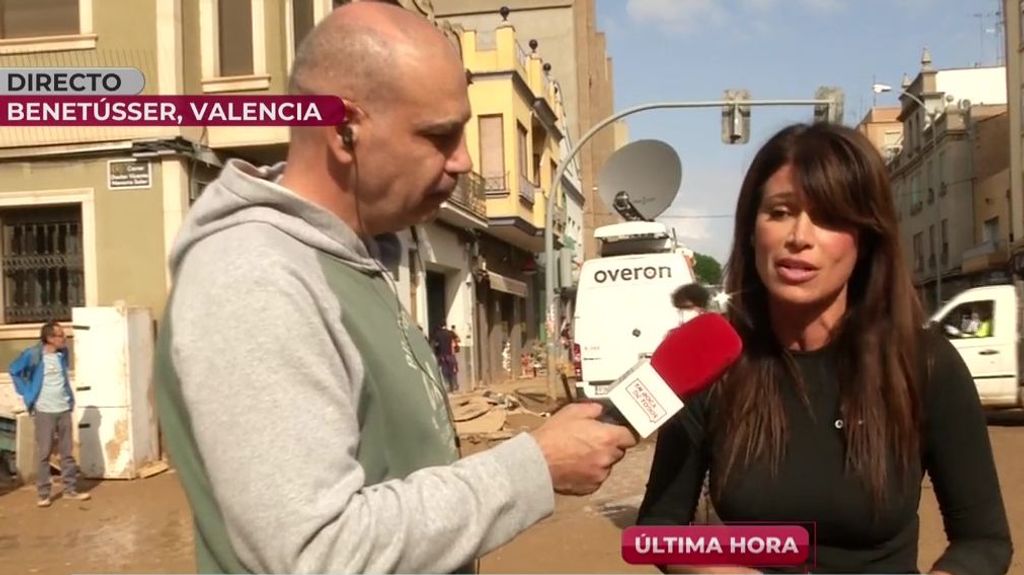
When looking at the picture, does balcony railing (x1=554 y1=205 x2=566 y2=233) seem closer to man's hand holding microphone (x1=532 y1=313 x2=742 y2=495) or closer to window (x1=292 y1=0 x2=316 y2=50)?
window (x1=292 y1=0 x2=316 y2=50)

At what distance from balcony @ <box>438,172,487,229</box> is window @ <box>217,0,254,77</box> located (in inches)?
321

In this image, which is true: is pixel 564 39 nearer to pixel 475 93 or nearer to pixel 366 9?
pixel 475 93

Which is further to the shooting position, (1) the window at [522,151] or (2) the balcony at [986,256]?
(2) the balcony at [986,256]

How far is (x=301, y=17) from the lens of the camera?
14023 millimetres

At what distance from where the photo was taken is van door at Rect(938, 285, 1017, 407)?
14422mm

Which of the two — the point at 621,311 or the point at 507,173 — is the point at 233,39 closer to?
the point at 621,311

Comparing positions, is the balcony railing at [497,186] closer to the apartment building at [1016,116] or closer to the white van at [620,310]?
A: the white van at [620,310]

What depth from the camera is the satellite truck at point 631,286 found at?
1307 cm

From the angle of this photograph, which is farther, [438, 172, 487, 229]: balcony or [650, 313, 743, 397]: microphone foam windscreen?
[438, 172, 487, 229]: balcony

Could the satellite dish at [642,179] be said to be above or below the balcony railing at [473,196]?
below

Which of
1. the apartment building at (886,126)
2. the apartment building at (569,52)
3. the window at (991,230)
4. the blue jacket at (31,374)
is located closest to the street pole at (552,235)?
the blue jacket at (31,374)

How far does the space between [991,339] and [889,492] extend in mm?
13794

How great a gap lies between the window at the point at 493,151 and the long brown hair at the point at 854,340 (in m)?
24.2

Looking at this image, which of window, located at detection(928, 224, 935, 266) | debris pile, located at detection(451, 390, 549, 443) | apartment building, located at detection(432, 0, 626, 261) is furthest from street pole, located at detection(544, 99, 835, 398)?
window, located at detection(928, 224, 935, 266)
